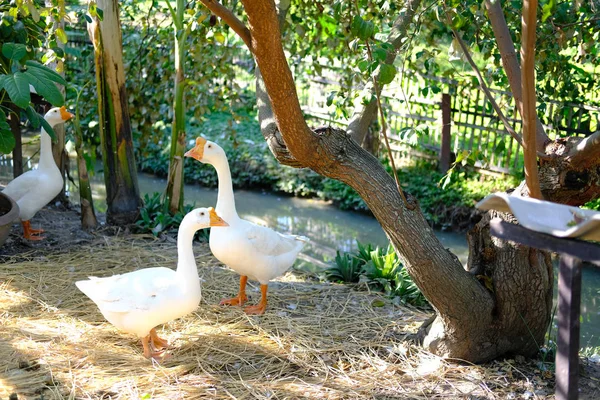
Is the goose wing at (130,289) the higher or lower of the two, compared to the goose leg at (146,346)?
higher

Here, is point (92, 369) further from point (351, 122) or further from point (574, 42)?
point (574, 42)

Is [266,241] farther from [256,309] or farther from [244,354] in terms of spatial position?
[244,354]

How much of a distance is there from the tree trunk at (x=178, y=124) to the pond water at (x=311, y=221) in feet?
4.53

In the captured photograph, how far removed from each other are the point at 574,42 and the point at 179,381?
405 cm

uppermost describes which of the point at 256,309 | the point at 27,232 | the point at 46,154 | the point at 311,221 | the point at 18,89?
the point at 18,89

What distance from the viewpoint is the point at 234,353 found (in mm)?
4023

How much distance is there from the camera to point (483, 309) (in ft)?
12.5

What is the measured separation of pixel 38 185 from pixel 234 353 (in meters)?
2.93

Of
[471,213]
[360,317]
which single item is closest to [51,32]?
[360,317]

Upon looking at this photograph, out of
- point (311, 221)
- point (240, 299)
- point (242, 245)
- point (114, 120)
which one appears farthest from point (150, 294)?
point (311, 221)

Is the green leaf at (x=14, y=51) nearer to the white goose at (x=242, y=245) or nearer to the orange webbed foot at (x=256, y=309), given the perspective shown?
the white goose at (x=242, y=245)

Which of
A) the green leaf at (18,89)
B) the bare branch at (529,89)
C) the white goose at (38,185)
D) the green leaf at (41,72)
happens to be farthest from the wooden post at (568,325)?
the white goose at (38,185)

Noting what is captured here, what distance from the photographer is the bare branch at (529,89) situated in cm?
253

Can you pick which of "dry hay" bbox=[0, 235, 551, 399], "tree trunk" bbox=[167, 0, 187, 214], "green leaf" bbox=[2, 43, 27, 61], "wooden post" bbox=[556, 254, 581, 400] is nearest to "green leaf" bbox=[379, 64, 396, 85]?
"wooden post" bbox=[556, 254, 581, 400]
